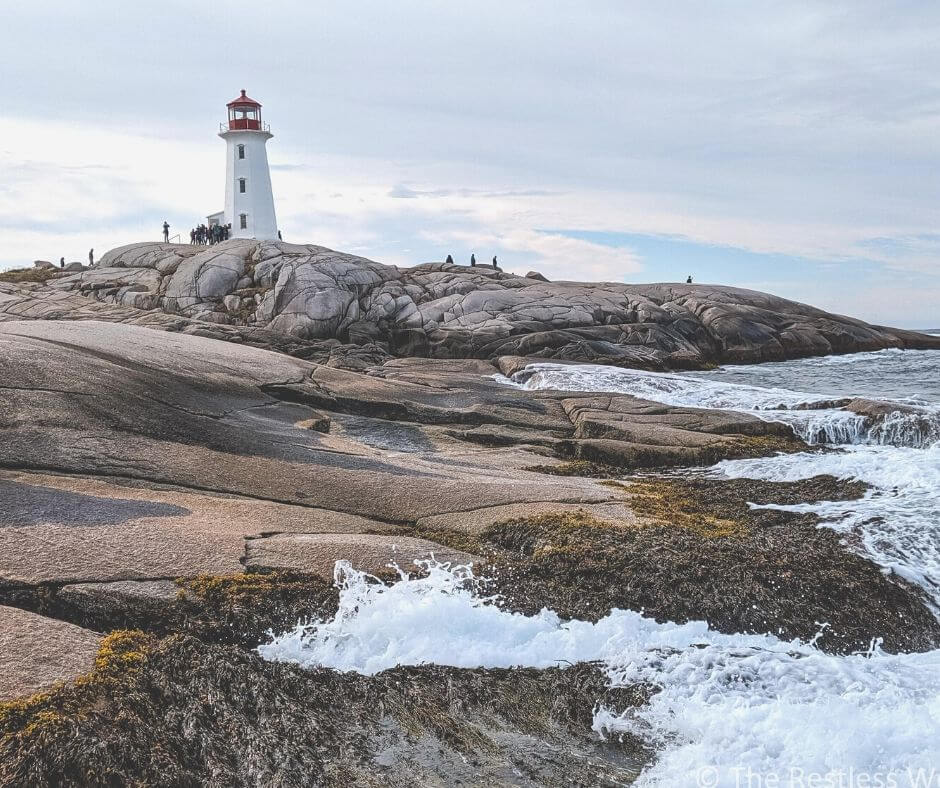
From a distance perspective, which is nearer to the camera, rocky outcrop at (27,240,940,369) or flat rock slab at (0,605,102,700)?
flat rock slab at (0,605,102,700)

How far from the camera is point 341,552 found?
10.1m

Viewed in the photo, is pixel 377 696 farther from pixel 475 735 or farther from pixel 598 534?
pixel 598 534

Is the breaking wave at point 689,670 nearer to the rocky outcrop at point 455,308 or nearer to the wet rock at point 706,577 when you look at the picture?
the wet rock at point 706,577

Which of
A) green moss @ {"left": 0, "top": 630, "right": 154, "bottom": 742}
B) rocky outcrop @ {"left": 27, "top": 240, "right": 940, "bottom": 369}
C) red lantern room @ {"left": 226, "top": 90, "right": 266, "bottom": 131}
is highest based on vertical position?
red lantern room @ {"left": 226, "top": 90, "right": 266, "bottom": 131}

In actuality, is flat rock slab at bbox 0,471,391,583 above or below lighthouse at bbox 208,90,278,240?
below

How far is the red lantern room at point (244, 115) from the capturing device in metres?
Answer: 60.4

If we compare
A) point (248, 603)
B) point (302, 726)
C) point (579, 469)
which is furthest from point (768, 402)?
point (302, 726)

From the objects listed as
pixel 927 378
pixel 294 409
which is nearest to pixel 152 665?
pixel 294 409

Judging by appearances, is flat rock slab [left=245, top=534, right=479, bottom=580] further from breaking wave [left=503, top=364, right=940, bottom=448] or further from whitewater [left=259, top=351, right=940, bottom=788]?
breaking wave [left=503, top=364, right=940, bottom=448]

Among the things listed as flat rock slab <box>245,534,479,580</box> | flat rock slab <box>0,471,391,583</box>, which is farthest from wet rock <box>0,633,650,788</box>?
flat rock slab <box>245,534,479,580</box>

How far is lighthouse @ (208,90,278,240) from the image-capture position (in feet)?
199

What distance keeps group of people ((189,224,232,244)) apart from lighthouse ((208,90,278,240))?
656mm

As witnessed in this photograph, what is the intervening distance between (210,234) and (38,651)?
57.5 meters

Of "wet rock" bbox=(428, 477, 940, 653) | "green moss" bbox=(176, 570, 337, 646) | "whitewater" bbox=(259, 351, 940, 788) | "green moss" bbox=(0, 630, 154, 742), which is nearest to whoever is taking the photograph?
"green moss" bbox=(0, 630, 154, 742)
